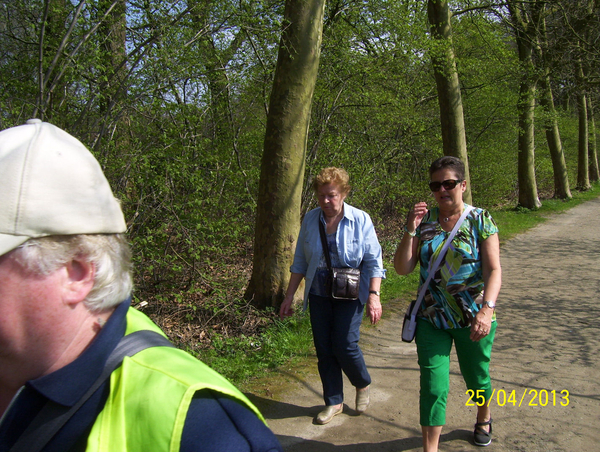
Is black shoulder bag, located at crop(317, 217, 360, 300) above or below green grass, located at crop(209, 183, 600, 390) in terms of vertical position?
above

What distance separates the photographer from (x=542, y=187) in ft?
84.0

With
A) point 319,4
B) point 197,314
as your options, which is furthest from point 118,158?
point 319,4

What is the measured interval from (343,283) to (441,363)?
2.98 ft

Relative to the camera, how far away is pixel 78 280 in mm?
1070

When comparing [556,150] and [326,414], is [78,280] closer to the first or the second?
[326,414]

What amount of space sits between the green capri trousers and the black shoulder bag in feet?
1.89

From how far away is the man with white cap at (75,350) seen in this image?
35.8 inches

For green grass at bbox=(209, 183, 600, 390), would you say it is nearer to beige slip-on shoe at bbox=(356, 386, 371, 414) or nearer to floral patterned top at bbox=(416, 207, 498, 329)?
beige slip-on shoe at bbox=(356, 386, 371, 414)

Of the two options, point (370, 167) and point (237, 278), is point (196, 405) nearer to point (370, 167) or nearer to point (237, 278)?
point (237, 278)

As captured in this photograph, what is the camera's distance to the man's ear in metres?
1.05

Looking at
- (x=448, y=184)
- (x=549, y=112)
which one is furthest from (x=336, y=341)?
(x=549, y=112)

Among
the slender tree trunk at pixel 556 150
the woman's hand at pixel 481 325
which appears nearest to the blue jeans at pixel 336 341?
the woman's hand at pixel 481 325

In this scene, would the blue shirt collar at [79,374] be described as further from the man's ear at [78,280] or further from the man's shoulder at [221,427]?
the man's shoulder at [221,427]
